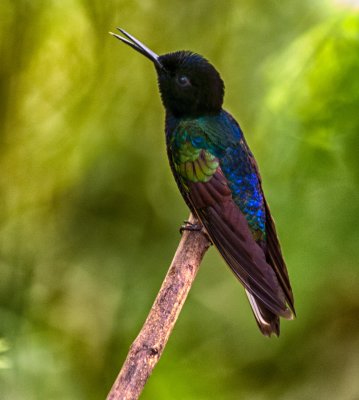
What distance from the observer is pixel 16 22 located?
497cm

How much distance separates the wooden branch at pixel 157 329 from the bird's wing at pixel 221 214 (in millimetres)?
214

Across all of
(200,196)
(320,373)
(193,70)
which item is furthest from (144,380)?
(320,373)

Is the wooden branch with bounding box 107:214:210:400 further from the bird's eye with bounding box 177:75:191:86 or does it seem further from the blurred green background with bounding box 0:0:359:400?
the blurred green background with bounding box 0:0:359:400

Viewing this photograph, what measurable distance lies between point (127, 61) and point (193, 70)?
1152 millimetres

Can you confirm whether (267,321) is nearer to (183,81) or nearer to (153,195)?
(183,81)

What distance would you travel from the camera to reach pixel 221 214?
12.9 ft

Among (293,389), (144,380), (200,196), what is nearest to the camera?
(144,380)

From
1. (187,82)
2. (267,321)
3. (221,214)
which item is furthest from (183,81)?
(267,321)

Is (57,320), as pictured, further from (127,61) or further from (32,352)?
(127,61)

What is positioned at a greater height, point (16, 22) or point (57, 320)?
point (16, 22)

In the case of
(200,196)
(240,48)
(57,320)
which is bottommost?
(200,196)

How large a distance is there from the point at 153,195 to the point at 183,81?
1.03 m

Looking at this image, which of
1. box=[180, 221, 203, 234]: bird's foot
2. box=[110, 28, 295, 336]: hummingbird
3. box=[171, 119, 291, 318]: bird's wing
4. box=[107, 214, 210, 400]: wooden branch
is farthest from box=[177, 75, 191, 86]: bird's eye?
box=[107, 214, 210, 400]: wooden branch

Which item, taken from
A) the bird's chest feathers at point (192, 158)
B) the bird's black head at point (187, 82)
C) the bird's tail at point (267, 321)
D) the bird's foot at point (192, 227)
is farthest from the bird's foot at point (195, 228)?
the bird's black head at point (187, 82)
